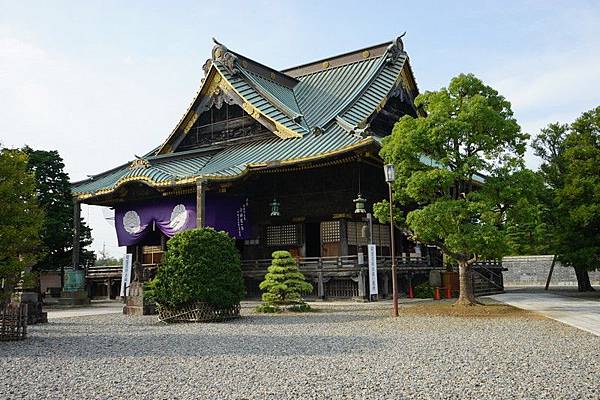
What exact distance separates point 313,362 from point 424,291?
1451 centimetres

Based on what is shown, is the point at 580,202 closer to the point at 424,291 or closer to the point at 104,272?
the point at 424,291

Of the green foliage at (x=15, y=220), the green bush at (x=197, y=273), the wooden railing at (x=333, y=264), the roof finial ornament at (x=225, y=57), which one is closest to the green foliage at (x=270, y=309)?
the green bush at (x=197, y=273)

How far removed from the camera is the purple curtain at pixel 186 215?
22.4 metres

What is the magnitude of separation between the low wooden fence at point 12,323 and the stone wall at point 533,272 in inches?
1269

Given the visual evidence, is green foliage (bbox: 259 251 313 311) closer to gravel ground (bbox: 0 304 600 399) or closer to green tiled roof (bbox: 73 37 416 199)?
gravel ground (bbox: 0 304 600 399)

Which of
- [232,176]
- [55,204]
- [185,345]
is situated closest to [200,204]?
[232,176]

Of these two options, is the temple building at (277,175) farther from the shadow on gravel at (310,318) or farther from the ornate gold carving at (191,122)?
the shadow on gravel at (310,318)

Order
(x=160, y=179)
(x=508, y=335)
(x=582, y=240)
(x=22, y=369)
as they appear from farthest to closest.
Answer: (x=160, y=179), (x=582, y=240), (x=508, y=335), (x=22, y=369)

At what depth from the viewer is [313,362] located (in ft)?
24.4

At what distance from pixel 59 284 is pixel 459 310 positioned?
23.9 meters

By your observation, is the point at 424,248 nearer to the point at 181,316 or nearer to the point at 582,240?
the point at 582,240

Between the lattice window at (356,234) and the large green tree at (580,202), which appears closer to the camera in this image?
the large green tree at (580,202)

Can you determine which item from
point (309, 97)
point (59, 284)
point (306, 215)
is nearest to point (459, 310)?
point (306, 215)

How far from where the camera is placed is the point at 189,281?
13430 millimetres
